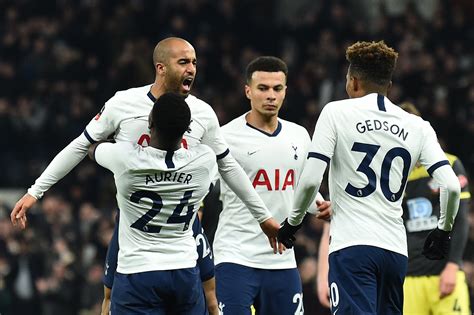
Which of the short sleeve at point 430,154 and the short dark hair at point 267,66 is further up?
the short dark hair at point 267,66

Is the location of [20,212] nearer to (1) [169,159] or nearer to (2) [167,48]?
(1) [169,159]

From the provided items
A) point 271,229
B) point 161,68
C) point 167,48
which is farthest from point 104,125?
point 271,229

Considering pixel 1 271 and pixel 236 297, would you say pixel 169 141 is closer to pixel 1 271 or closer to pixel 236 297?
pixel 236 297

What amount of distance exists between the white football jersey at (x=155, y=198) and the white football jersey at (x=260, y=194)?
146cm

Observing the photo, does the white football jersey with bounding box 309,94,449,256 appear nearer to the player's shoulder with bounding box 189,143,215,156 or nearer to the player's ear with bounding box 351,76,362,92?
the player's ear with bounding box 351,76,362,92

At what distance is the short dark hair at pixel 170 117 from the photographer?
6.64m

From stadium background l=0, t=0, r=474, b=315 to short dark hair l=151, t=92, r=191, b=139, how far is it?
8.29m

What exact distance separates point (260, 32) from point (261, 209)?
13257mm

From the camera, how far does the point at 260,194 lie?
8.29 m

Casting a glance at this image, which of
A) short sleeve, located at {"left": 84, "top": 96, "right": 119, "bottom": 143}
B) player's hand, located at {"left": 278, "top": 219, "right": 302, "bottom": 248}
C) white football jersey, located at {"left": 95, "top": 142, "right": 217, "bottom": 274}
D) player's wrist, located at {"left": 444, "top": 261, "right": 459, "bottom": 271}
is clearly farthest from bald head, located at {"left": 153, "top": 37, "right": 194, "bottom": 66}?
player's wrist, located at {"left": 444, "top": 261, "right": 459, "bottom": 271}

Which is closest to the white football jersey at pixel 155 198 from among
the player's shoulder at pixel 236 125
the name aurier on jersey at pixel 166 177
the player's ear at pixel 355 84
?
the name aurier on jersey at pixel 166 177

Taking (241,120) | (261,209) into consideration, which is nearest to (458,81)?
(241,120)

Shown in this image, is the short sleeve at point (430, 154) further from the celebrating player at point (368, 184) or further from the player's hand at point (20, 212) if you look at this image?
the player's hand at point (20, 212)

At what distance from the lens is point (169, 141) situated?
6719mm
